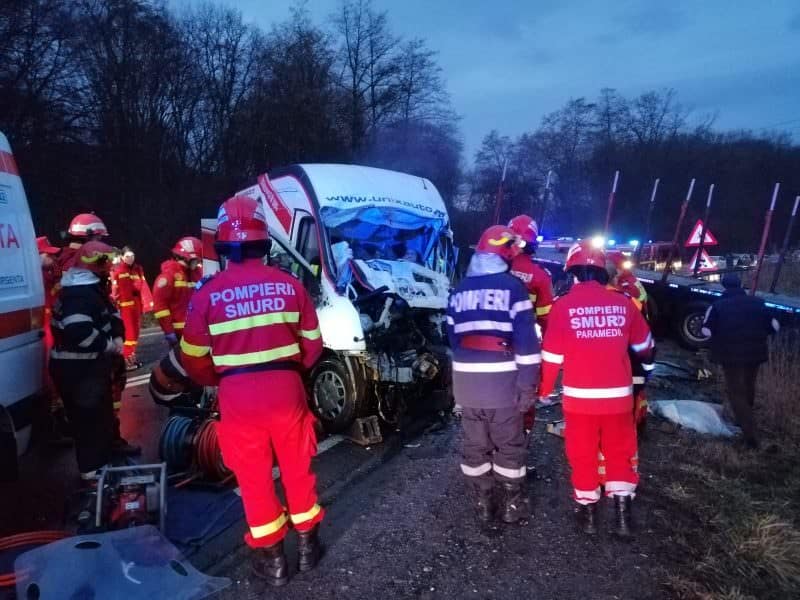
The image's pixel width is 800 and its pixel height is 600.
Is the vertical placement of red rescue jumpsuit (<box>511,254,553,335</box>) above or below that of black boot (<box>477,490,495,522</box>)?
above

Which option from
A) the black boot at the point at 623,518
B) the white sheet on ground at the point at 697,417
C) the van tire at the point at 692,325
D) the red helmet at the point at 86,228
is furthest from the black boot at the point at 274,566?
the van tire at the point at 692,325

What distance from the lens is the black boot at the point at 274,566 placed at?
121 inches

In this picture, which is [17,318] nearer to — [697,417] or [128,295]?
[128,295]

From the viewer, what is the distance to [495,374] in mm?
3758

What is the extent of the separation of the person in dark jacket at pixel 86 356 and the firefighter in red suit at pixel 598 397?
308 centimetres

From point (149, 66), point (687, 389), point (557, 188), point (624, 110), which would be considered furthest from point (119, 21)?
point (624, 110)

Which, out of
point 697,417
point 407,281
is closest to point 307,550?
point 407,281

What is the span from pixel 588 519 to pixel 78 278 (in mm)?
3632

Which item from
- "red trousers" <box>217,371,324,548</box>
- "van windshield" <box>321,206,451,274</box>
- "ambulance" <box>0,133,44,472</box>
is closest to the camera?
"red trousers" <box>217,371,324,548</box>

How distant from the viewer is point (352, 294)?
5801 millimetres

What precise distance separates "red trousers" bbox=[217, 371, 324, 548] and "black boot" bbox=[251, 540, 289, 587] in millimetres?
50

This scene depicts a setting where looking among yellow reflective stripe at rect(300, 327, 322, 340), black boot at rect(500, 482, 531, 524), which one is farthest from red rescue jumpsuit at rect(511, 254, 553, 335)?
yellow reflective stripe at rect(300, 327, 322, 340)

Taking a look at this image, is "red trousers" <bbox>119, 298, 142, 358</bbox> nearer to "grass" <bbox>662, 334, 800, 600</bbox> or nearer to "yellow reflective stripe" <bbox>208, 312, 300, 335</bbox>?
"yellow reflective stripe" <bbox>208, 312, 300, 335</bbox>

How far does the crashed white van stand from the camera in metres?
5.43
